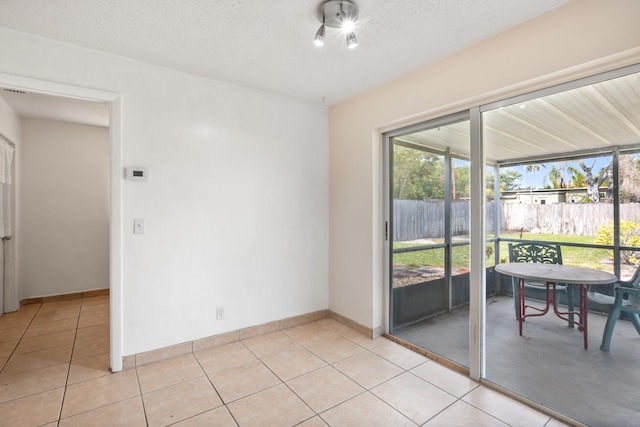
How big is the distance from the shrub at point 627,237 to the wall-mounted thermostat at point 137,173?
3.29 m

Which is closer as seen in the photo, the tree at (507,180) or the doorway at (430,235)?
the tree at (507,180)

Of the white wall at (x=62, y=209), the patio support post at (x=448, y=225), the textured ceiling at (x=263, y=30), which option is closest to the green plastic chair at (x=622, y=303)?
the patio support post at (x=448, y=225)

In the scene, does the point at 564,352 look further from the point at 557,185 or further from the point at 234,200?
the point at 234,200

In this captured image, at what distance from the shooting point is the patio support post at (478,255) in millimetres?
2314

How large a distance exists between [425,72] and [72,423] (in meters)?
3.57

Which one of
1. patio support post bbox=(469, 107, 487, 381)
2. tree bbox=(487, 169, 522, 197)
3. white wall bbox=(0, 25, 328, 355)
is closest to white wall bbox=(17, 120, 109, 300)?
white wall bbox=(0, 25, 328, 355)

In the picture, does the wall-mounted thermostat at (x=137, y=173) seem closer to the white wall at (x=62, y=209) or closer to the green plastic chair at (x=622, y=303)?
the white wall at (x=62, y=209)

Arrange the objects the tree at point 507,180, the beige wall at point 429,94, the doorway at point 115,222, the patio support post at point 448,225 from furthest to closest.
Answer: the patio support post at point 448,225 < the doorway at point 115,222 < the tree at point 507,180 < the beige wall at point 429,94

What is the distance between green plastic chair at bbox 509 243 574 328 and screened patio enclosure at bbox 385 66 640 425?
0.14ft

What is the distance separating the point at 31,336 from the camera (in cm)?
311

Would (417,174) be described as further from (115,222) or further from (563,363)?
(115,222)

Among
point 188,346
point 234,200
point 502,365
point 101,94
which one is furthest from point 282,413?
point 101,94

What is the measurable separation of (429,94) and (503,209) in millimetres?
1127

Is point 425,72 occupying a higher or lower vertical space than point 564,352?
higher
